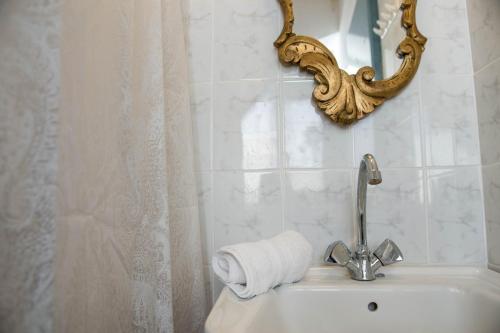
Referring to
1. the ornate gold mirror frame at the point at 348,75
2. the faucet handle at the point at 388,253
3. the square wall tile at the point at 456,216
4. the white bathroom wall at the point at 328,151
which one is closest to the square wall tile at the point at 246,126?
the white bathroom wall at the point at 328,151

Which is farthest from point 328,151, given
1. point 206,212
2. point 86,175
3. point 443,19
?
point 86,175

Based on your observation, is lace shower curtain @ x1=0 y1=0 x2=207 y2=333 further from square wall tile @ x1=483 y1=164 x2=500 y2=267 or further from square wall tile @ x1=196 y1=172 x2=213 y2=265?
square wall tile @ x1=483 y1=164 x2=500 y2=267

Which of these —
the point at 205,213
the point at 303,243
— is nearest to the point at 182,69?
the point at 205,213

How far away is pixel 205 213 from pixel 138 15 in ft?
1.79

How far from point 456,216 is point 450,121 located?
0.27 meters

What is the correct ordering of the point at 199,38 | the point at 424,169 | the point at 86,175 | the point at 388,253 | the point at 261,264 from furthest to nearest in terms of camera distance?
the point at 199,38 → the point at 424,169 → the point at 388,253 → the point at 261,264 → the point at 86,175

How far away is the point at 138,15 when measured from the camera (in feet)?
1.99

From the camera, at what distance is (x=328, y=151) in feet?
2.92

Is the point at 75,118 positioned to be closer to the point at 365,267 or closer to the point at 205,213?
the point at 205,213

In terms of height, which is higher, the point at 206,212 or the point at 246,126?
the point at 246,126

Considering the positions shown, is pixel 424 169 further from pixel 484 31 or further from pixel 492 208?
pixel 484 31

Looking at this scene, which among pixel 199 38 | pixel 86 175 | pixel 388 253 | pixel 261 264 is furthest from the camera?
pixel 199 38

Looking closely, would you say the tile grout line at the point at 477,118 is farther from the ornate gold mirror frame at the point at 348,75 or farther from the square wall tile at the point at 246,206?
the square wall tile at the point at 246,206

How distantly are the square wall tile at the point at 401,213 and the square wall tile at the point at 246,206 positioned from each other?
0.85ft
